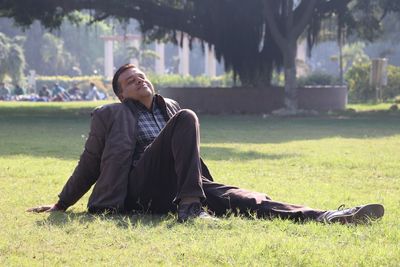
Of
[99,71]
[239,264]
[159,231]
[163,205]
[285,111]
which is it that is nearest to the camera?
[239,264]

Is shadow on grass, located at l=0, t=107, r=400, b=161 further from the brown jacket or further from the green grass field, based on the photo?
the brown jacket

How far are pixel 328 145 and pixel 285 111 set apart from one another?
10.9 metres

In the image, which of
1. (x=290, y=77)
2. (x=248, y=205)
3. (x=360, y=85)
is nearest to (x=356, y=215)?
(x=248, y=205)

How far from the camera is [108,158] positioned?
5.33 meters

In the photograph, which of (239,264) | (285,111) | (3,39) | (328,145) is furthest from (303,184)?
(3,39)

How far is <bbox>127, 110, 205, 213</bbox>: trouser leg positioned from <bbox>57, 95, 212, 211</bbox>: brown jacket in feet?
0.34

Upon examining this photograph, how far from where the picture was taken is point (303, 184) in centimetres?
786

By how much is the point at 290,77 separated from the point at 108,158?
19126 mm

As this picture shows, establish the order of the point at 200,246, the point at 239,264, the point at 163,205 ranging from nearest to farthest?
the point at 239,264 → the point at 200,246 → the point at 163,205

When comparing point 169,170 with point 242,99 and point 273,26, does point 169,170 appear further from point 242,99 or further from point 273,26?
point 242,99

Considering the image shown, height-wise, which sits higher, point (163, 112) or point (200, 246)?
point (163, 112)

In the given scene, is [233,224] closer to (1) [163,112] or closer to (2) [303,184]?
(1) [163,112]

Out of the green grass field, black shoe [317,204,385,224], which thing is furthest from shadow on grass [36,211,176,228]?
black shoe [317,204,385,224]

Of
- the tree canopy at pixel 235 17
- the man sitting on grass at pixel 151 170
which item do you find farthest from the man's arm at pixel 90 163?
the tree canopy at pixel 235 17
